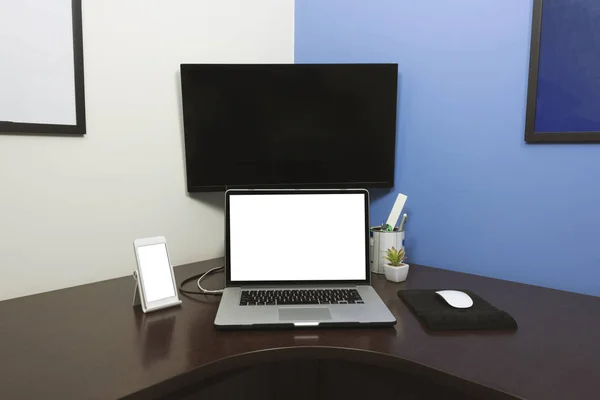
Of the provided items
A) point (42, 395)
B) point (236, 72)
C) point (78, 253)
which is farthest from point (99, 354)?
point (236, 72)

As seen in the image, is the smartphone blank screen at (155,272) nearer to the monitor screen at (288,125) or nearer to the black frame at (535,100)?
the monitor screen at (288,125)

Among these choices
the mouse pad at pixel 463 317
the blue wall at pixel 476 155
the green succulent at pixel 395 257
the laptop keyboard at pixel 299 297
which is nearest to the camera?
the mouse pad at pixel 463 317

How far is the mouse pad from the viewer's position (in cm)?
95

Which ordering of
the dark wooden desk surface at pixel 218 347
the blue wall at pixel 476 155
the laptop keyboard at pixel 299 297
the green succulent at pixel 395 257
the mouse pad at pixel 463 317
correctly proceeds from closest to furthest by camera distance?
the dark wooden desk surface at pixel 218 347, the mouse pad at pixel 463 317, the laptop keyboard at pixel 299 297, the blue wall at pixel 476 155, the green succulent at pixel 395 257

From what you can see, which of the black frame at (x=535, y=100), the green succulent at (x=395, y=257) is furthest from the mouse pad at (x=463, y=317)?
the black frame at (x=535, y=100)

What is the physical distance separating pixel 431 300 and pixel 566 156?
0.51 metres

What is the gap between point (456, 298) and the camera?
103 cm

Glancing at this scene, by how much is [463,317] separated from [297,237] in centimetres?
45

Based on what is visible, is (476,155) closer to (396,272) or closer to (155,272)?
(396,272)

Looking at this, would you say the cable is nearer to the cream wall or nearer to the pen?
the cream wall

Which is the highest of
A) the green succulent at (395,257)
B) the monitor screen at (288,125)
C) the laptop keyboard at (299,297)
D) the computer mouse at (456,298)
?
the monitor screen at (288,125)

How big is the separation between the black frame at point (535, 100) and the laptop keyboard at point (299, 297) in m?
0.62

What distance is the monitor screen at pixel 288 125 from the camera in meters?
1.33

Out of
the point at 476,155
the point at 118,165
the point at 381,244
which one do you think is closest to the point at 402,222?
the point at 381,244
